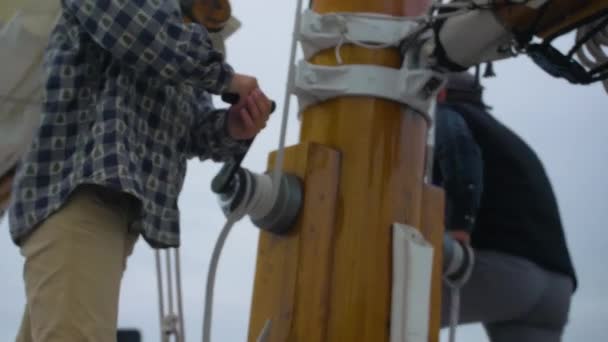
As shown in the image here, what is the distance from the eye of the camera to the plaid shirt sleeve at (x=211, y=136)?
4.89 feet

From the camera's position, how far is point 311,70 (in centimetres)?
179

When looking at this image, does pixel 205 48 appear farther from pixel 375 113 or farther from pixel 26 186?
pixel 375 113

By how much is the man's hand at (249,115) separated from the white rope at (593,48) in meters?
0.65

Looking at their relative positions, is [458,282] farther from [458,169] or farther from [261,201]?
[261,201]

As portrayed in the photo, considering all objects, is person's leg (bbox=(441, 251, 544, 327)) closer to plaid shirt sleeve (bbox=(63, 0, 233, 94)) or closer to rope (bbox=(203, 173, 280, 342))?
rope (bbox=(203, 173, 280, 342))

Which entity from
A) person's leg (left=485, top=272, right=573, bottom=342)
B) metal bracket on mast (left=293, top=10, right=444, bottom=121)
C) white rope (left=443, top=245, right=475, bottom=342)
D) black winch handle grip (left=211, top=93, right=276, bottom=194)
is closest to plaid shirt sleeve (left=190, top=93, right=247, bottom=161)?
black winch handle grip (left=211, top=93, right=276, bottom=194)

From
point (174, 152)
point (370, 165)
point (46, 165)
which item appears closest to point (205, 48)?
point (174, 152)

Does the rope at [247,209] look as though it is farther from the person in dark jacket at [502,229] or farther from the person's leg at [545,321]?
the person's leg at [545,321]

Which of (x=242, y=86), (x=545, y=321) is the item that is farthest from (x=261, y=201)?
(x=545, y=321)

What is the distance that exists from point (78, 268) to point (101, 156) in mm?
163

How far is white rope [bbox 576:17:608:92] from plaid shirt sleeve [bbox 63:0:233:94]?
776 mm

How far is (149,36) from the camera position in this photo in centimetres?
127

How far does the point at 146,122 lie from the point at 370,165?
18.7 inches

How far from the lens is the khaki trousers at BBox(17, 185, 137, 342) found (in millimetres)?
1169
